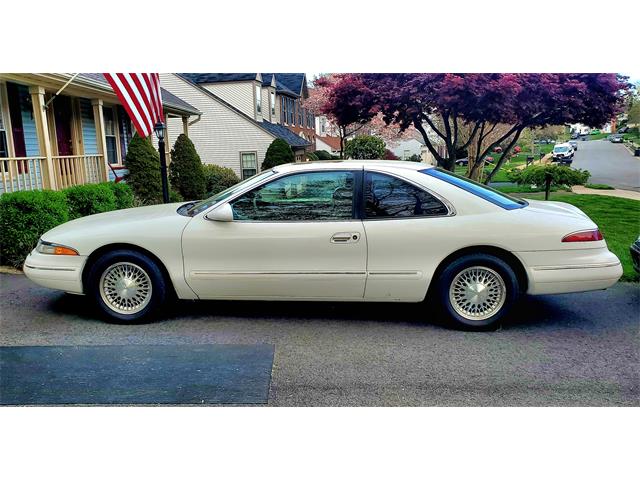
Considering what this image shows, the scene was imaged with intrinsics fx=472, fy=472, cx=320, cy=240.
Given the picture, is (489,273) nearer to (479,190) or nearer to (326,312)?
(479,190)

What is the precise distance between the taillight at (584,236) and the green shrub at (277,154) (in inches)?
175

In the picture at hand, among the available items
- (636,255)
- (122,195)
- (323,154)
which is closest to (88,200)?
(122,195)

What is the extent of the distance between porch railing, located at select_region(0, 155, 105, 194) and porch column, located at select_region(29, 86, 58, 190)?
57mm

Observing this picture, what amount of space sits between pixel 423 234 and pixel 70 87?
7.93 meters

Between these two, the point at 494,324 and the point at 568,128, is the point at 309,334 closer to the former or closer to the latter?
the point at 494,324

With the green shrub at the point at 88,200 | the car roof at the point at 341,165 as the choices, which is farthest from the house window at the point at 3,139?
the car roof at the point at 341,165

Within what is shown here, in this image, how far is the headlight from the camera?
4379 millimetres

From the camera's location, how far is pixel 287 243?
4293 millimetres

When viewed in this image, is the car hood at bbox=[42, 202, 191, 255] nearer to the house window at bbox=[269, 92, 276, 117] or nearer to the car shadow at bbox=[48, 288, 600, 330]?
the car shadow at bbox=[48, 288, 600, 330]

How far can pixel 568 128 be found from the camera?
8.18 m

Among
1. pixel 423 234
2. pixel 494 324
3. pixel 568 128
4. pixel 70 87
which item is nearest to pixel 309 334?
pixel 423 234

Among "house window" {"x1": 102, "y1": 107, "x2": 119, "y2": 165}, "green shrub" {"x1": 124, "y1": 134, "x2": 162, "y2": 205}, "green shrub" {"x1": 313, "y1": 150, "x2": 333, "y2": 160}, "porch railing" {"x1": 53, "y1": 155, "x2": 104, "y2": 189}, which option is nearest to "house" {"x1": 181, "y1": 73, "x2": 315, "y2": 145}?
"green shrub" {"x1": 313, "y1": 150, "x2": 333, "y2": 160}

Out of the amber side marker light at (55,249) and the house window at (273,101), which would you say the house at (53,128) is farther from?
the amber side marker light at (55,249)

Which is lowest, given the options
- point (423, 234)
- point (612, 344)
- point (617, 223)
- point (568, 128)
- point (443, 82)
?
point (612, 344)
